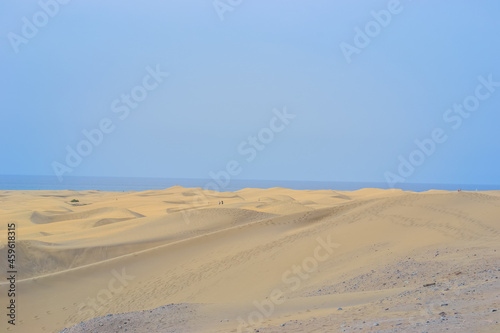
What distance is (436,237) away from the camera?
14258mm

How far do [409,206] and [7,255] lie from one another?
14.2 m

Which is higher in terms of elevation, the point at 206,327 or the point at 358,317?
→ the point at 206,327

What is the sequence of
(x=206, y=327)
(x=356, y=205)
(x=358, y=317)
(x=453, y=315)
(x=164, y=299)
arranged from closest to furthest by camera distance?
1. (x=453, y=315)
2. (x=358, y=317)
3. (x=206, y=327)
4. (x=164, y=299)
5. (x=356, y=205)

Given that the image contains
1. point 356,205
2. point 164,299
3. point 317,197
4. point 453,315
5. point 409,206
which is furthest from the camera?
point 317,197

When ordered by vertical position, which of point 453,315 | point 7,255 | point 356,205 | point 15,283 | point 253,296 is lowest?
point 453,315

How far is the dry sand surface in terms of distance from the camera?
764 cm

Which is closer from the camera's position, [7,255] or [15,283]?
[15,283]

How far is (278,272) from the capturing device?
47.2 ft

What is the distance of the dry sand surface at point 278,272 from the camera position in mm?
7641

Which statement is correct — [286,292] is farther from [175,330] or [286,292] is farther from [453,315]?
[453,315]

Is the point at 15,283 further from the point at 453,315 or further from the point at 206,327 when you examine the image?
the point at 453,315

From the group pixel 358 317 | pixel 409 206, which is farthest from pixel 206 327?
pixel 409 206

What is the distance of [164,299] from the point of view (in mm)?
13734

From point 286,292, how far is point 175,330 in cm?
461
